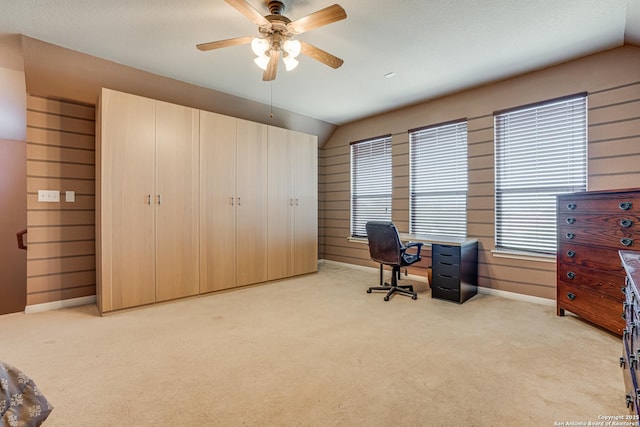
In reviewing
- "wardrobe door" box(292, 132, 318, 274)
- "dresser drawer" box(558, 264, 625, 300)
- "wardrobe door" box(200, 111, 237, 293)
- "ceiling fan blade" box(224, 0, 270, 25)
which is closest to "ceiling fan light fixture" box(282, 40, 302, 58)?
"ceiling fan blade" box(224, 0, 270, 25)

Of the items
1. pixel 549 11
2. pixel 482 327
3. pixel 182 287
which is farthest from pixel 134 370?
pixel 549 11

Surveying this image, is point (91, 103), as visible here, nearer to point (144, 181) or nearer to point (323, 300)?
point (144, 181)

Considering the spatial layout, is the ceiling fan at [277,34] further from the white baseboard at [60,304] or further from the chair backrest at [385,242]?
the white baseboard at [60,304]

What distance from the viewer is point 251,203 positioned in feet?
13.8

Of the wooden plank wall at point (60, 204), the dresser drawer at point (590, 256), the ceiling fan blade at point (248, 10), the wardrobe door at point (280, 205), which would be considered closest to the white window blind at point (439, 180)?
the dresser drawer at point (590, 256)

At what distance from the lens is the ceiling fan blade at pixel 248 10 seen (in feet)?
6.14

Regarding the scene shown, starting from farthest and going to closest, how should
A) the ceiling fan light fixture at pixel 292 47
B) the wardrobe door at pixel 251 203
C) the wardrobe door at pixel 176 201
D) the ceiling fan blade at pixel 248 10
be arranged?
the wardrobe door at pixel 251 203 < the wardrobe door at pixel 176 201 < the ceiling fan light fixture at pixel 292 47 < the ceiling fan blade at pixel 248 10

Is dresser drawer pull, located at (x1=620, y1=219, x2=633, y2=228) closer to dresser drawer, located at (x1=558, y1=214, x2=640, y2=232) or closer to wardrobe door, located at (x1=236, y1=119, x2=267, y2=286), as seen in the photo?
dresser drawer, located at (x1=558, y1=214, x2=640, y2=232)

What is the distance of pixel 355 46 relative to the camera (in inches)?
115

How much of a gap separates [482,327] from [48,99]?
5.13 meters

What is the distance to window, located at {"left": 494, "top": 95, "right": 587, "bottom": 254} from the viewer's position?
3.20 metres

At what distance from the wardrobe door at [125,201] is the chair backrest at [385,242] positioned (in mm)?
2620

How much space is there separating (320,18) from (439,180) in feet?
9.92

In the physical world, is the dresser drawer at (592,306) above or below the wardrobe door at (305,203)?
below
